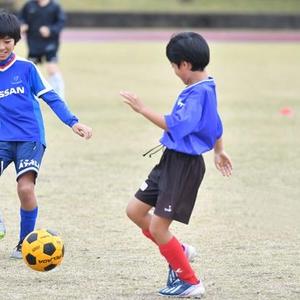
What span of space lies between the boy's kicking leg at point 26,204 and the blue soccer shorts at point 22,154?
45mm

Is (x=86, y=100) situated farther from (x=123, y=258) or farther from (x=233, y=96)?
(x=123, y=258)

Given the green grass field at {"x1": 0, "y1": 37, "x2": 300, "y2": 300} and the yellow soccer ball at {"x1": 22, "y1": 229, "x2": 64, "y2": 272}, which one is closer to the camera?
the yellow soccer ball at {"x1": 22, "y1": 229, "x2": 64, "y2": 272}

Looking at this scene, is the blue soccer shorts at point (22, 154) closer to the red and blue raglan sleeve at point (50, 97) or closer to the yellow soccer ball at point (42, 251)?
the red and blue raglan sleeve at point (50, 97)

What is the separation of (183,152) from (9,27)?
1.51 meters

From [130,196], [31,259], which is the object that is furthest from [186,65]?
[130,196]

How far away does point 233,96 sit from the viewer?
16.2 metres

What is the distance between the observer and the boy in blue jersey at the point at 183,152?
17.4ft

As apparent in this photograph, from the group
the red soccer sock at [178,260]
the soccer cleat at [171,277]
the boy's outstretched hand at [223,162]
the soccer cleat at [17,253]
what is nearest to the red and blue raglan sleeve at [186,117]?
the boy's outstretched hand at [223,162]

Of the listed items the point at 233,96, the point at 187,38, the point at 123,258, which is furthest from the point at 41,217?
the point at 233,96

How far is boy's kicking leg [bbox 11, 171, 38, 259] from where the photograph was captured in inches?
245

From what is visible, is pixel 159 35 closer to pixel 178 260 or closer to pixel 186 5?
pixel 186 5

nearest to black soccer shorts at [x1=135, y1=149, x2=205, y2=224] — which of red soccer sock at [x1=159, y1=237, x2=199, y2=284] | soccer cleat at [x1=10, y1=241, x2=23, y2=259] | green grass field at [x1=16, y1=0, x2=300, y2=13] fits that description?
red soccer sock at [x1=159, y1=237, x2=199, y2=284]

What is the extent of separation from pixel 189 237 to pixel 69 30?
25974mm

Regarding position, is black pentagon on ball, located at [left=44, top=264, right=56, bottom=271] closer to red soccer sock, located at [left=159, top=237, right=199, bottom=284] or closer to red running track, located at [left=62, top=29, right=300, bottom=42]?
red soccer sock, located at [left=159, top=237, right=199, bottom=284]
